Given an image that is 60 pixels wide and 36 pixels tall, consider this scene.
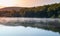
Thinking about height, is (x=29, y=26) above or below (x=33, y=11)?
below

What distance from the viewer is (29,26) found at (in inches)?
65.2

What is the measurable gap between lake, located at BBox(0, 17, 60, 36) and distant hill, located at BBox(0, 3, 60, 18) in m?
0.05

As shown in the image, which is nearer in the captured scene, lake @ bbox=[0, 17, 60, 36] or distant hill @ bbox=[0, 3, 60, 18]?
lake @ bbox=[0, 17, 60, 36]

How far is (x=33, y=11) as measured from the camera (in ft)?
5.72

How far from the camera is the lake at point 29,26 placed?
1.53m

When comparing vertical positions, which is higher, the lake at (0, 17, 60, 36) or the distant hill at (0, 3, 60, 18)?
the distant hill at (0, 3, 60, 18)

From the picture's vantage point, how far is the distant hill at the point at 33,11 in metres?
1.70

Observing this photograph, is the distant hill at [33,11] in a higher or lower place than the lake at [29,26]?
higher

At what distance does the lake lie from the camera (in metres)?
1.53

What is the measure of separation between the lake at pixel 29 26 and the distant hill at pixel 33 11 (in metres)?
0.05

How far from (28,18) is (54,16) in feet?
1.13

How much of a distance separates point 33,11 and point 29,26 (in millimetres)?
223

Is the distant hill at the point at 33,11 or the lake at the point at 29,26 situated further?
→ the distant hill at the point at 33,11

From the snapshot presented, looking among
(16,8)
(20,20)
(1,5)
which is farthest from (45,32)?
(1,5)
